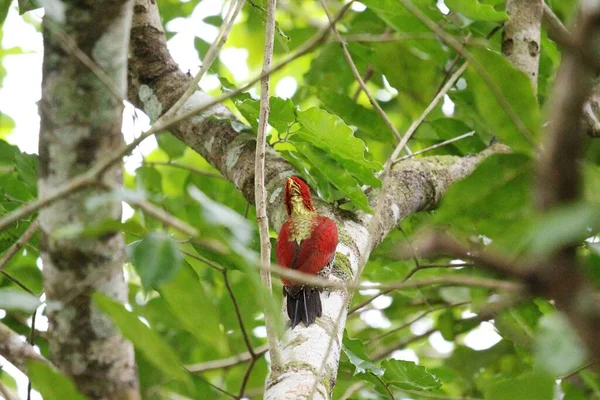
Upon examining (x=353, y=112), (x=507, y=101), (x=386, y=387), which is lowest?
(x=507, y=101)

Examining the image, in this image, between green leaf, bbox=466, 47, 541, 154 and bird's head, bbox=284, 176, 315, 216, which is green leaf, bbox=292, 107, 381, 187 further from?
green leaf, bbox=466, 47, 541, 154

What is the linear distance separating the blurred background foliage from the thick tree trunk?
0.32 ft

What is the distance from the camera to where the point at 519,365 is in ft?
13.4

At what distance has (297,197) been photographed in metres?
3.07

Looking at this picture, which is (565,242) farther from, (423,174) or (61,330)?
(423,174)

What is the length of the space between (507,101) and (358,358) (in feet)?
5.70

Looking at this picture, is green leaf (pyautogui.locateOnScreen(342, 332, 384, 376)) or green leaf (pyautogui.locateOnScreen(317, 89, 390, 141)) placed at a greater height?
green leaf (pyautogui.locateOnScreen(317, 89, 390, 141))

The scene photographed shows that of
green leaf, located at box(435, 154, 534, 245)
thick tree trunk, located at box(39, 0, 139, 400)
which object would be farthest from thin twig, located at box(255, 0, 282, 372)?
green leaf, located at box(435, 154, 534, 245)

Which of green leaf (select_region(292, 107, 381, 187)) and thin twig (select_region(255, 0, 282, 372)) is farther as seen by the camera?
green leaf (select_region(292, 107, 381, 187))

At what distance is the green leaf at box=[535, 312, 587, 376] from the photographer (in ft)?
2.44

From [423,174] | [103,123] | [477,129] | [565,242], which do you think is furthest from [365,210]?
[565,242]

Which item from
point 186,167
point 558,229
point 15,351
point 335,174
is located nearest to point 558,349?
point 558,229

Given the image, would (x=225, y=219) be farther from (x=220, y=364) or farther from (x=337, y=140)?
(x=220, y=364)

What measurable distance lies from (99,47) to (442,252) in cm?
96
